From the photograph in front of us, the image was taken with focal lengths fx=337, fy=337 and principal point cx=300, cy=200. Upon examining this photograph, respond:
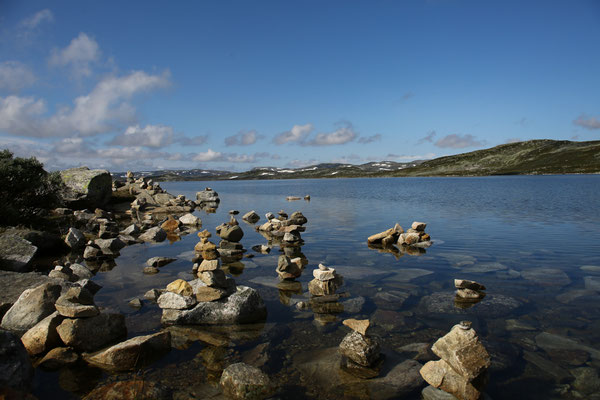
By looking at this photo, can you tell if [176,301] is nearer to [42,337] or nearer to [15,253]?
[42,337]

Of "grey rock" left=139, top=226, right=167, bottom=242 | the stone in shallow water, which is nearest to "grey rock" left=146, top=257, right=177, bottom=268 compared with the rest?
"grey rock" left=139, top=226, right=167, bottom=242

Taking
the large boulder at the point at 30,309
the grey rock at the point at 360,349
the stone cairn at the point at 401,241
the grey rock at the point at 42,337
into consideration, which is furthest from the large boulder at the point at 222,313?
the stone cairn at the point at 401,241

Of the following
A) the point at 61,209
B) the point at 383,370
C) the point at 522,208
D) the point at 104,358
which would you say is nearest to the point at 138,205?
the point at 61,209

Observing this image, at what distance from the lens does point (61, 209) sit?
37062 mm

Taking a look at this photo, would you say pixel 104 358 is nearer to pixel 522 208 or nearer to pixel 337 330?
pixel 337 330

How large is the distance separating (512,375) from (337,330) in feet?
16.0

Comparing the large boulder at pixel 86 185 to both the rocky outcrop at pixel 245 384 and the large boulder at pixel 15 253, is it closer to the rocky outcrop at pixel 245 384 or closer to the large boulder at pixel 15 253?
the large boulder at pixel 15 253

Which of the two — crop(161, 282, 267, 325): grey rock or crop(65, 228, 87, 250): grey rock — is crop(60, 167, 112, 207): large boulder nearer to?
crop(65, 228, 87, 250): grey rock

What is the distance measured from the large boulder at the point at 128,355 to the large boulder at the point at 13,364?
1602mm

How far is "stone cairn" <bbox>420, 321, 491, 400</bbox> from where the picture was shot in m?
7.52

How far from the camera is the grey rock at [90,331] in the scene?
384 inches

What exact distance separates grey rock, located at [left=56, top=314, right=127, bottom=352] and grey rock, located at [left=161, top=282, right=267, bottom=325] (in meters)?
1.70

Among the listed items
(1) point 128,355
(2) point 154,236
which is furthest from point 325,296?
(2) point 154,236

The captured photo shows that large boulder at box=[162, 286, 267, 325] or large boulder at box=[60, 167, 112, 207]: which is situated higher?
large boulder at box=[60, 167, 112, 207]
